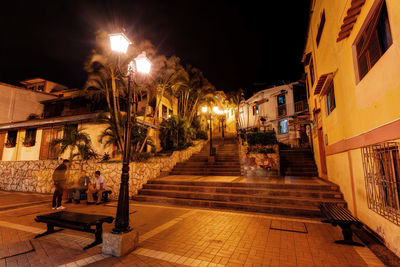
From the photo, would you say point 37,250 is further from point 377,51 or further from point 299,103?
point 299,103

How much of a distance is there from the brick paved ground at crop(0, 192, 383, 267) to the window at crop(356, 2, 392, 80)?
4.14m

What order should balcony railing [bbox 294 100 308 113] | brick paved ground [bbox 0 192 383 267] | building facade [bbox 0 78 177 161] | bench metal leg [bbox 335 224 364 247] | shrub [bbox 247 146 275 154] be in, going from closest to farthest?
brick paved ground [bbox 0 192 383 267], bench metal leg [bbox 335 224 364 247], shrub [bbox 247 146 275 154], building facade [bbox 0 78 177 161], balcony railing [bbox 294 100 308 113]

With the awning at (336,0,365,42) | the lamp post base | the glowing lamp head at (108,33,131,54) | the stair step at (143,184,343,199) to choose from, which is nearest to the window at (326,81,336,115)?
the awning at (336,0,365,42)

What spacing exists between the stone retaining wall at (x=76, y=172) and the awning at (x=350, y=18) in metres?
9.60

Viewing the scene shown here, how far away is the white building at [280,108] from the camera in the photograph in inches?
926

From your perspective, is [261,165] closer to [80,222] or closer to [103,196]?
[103,196]

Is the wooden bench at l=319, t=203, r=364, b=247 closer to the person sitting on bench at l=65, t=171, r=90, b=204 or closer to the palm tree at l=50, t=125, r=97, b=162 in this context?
the person sitting on bench at l=65, t=171, r=90, b=204

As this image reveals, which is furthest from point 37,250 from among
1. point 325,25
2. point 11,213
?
point 325,25

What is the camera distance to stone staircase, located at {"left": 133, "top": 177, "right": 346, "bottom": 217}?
6614mm

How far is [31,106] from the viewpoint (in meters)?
20.1

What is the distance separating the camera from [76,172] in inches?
419

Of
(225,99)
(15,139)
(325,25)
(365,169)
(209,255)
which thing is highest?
(225,99)

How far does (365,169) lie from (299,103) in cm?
2084

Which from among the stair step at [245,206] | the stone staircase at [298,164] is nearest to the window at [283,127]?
the stone staircase at [298,164]
